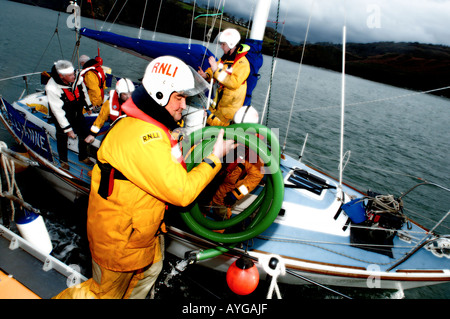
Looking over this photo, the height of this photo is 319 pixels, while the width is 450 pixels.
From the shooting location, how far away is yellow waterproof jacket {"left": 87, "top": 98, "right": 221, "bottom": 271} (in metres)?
1.52

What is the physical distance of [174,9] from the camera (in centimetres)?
1625

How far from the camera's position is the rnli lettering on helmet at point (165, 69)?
1712mm

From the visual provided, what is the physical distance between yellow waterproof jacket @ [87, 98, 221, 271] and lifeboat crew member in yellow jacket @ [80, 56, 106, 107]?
4.48m

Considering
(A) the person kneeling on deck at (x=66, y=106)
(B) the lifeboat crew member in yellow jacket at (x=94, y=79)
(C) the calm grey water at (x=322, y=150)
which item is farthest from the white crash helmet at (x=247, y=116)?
(B) the lifeboat crew member in yellow jacket at (x=94, y=79)

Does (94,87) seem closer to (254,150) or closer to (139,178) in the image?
A: (254,150)

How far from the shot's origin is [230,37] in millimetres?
3768

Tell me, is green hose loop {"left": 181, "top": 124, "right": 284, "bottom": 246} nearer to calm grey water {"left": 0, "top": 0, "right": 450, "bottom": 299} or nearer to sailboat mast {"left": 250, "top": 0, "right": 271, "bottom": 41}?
calm grey water {"left": 0, "top": 0, "right": 450, "bottom": 299}

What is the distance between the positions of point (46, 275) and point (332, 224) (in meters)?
4.21

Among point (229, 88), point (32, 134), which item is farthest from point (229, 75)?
point (32, 134)

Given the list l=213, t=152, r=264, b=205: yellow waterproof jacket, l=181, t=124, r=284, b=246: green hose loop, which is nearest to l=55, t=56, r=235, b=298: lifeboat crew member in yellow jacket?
l=181, t=124, r=284, b=246: green hose loop

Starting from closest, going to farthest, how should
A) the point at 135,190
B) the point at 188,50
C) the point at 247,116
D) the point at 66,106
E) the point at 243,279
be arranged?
1. the point at 135,190
2. the point at 243,279
3. the point at 247,116
4. the point at 66,106
5. the point at 188,50

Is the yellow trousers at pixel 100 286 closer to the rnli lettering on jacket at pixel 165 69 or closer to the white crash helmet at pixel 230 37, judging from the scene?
the rnli lettering on jacket at pixel 165 69

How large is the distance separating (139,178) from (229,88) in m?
2.93
